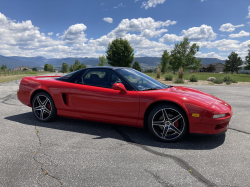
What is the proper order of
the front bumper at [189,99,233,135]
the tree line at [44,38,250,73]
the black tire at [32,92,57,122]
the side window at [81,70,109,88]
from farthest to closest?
the tree line at [44,38,250,73] → the black tire at [32,92,57,122] → the side window at [81,70,109,88] → the front bumper at [189,99,233,135]

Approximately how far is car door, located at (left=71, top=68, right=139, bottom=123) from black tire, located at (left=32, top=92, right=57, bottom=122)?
649mm

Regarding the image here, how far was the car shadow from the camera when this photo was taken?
3135 millimetres

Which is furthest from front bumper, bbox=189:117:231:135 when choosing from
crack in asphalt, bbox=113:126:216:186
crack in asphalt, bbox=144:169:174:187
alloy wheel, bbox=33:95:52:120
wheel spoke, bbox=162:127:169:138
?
alloy wheel, bbox=33:95:52:120

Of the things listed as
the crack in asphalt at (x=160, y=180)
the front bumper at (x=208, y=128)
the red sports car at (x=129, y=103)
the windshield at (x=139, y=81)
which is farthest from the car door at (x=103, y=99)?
the crack in asphalt at (x=160, y=180)

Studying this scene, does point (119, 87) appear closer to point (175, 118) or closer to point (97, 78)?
point (97, 78)

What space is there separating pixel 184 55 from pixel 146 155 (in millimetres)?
56498

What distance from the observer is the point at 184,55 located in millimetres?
55188

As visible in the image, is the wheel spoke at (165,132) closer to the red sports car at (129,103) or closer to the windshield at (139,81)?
the red sports car at (129,103)

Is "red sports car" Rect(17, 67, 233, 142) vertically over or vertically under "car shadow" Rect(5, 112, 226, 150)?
over

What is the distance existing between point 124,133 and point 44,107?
1.98 m

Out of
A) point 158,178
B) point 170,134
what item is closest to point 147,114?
point 170,134

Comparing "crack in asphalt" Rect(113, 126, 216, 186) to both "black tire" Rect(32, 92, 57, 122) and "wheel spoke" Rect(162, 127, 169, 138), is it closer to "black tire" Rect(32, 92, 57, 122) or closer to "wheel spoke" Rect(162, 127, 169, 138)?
"wheel spoke" Rect(162, 127, 169, 138)

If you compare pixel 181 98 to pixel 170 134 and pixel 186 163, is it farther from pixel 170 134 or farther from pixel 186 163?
pixel 186 163

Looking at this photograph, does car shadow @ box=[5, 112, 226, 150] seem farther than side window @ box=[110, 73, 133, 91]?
No
